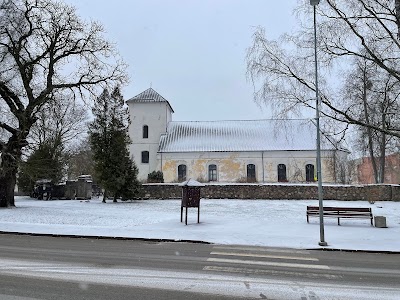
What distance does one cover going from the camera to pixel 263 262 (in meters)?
10.9

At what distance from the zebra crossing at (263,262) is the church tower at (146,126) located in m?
44.2

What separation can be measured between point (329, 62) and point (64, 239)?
14992mm

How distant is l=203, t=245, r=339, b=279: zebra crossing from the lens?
31.4 feet

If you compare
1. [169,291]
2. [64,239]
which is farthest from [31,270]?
[64,239]

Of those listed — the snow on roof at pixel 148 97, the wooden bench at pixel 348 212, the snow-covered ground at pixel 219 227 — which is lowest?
the snow-covered ground at pixel 219 227

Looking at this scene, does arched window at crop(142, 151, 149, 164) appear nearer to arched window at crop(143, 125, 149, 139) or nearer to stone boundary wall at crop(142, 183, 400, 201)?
arched window at crop(143, 125, 149, 139)

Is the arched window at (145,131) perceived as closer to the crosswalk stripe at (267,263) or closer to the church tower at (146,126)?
the church tower at (146,126)

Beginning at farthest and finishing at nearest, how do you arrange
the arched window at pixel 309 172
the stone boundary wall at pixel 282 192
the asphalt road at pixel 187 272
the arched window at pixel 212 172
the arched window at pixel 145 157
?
1. the arched window at pixel 145 157
2. the arched window at pixel 212 172
3. the arched window at pixel 309 172
4. the stone boundary wall at pixel 282 192
5. the asphalt road at pixel 187 272

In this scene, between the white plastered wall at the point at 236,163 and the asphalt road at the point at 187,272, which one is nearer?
the asphalt road at the point at 187,272

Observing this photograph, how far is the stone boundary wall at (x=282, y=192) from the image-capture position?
1330 inches

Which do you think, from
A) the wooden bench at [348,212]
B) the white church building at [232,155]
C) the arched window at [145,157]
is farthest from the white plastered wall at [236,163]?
the wooden bench at [348,212]

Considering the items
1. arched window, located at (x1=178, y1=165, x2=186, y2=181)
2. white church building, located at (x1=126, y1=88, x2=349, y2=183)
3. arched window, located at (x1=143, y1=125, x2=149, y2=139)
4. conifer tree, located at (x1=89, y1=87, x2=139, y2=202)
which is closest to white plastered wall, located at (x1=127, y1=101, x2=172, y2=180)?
white church building, located at (x1=126, y1=88, x2=349, y2=183)

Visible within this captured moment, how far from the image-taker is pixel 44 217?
21.2 metres

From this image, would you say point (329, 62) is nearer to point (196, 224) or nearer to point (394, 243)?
point (394, 243)
